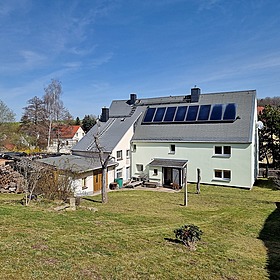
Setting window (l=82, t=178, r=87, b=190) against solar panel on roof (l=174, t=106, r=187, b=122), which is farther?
solar panel on roof (l=174, t=106, r=187, b=122)

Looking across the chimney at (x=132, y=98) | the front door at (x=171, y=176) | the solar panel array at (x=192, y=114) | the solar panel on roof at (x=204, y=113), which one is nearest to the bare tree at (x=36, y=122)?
the chimney at (x=132, y=98)

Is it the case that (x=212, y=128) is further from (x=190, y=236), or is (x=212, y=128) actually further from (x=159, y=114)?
(x=190, y=236)

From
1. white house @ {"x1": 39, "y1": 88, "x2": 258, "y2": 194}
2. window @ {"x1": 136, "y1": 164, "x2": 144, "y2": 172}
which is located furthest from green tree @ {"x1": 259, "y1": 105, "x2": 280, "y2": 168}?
window @ {"x1": 136, "y1": 164, "x2": 144, "y2": 172}

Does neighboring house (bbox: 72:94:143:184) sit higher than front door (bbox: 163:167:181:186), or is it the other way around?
neighboring house (bbox: 72:94:143:184)

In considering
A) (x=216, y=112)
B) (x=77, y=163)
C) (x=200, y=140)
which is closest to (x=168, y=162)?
(x=200, y=140)

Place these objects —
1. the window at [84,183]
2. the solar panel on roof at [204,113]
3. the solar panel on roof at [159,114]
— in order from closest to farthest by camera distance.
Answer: the window at [84,183] < the solar panel on roof at [204,113] < the solar panel on roof at [159,114]

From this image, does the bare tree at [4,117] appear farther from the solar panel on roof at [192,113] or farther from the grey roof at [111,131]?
the solar panel on roof at [192,113]

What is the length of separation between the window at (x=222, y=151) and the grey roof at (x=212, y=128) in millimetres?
724

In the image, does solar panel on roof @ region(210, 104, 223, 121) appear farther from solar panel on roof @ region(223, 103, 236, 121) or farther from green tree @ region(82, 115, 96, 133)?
green tree @ region(82, 115, 96, 133)

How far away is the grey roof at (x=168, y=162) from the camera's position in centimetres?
2410

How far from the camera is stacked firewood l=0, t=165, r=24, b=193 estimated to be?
18766 mm


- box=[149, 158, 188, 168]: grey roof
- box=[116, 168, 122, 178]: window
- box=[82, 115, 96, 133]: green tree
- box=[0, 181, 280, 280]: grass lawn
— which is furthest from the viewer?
box=[82, 115, 96, 133]: green tree

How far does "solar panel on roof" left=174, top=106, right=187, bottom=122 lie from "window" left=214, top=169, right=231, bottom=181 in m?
6.60

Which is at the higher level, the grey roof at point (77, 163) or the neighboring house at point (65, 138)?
Result: the neighboring house at point (65, 138)
